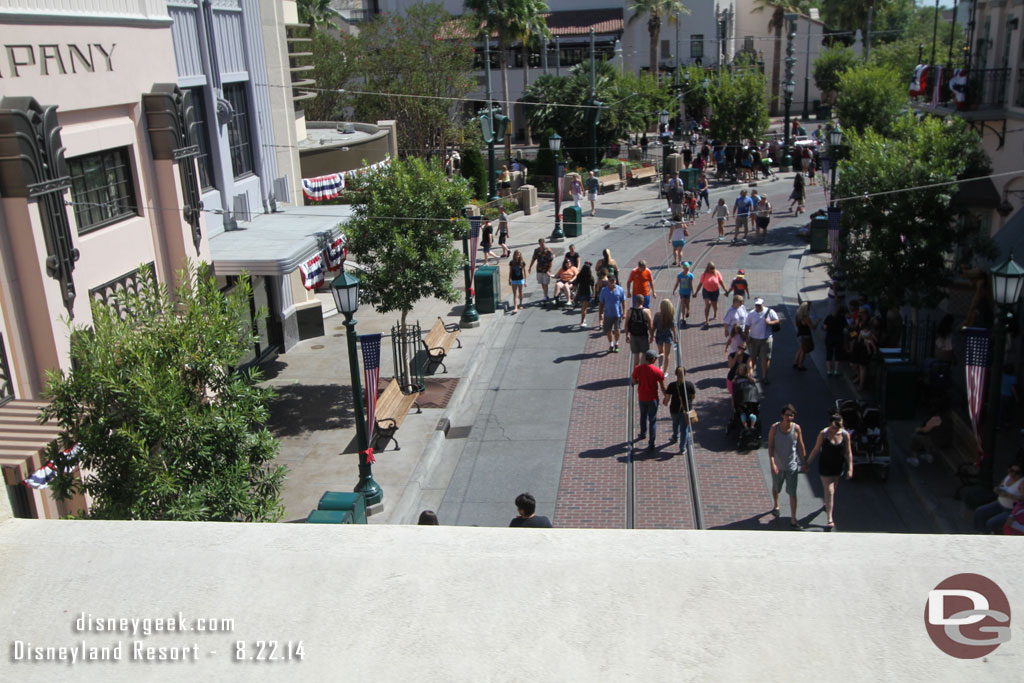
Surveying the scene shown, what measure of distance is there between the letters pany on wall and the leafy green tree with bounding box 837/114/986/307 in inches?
505

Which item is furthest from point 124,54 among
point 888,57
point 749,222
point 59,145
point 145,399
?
point 888,57

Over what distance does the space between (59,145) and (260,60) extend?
10.0 metres

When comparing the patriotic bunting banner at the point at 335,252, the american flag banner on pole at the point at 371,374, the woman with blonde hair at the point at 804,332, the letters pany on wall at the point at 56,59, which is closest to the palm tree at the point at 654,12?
the woman with blonde hair at the point at 804,332

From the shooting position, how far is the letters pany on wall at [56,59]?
10.5 meters

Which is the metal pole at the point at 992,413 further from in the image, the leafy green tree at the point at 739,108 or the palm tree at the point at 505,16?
the palm tree at the point at 505,16

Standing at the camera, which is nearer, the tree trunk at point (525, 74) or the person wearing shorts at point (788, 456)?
the person wearing shorts at point (788, 456)

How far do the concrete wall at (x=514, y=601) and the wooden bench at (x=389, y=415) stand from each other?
951 centimetres

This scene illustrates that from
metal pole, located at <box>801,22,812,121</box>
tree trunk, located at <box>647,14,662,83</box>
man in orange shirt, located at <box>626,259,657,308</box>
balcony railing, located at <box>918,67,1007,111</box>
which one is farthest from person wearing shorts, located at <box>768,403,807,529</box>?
metal pole, located at <box>801,22,812,121</box>

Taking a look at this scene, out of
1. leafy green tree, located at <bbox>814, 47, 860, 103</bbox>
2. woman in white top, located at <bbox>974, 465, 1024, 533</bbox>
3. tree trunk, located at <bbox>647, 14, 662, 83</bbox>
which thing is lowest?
woman in white top, located at <bbox>974, 465, 1024, 533</bbox>

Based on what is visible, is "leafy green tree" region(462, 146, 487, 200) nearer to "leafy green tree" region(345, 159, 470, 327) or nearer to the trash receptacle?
"leafy green tree" region(345, 159, 470, 327)

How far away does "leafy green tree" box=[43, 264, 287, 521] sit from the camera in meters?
7.93

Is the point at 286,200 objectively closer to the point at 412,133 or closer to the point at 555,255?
the point at 555,255

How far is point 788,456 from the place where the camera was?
11.4 meters

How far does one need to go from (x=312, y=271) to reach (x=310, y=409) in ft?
8.66
